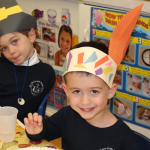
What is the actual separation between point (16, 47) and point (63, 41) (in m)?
0.75

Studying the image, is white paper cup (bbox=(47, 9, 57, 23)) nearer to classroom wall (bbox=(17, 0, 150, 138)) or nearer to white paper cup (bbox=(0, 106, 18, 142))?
classroom wall (bbox=(17, 0, 150, 138))

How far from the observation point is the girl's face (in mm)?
2492

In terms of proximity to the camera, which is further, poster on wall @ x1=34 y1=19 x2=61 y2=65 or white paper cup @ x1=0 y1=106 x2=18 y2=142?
poster on wall @ x1=34 y1=19 x2=61 y2=65

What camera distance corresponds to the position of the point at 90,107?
1234 millimetres

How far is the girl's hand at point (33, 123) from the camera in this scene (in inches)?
48.1

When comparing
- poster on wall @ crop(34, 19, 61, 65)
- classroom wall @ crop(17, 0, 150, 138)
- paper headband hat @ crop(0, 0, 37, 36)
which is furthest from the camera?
poster on wall @ crop(34, 19, 61, 65)

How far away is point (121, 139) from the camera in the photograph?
131 cm

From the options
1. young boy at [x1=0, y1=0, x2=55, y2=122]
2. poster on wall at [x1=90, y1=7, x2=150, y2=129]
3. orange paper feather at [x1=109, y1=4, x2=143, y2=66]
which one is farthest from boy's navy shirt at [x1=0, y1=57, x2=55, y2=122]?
orange paper feather at [x1=109, y1=4, x2=143, y2=66]

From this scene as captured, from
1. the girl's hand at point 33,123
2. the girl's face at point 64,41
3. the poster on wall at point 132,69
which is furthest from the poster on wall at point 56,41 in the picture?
the girl's hand at point 33,123

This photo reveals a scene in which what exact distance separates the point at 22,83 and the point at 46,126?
616mm

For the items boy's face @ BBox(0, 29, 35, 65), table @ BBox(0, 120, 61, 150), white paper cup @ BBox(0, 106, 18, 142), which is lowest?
table @ BBox(0, 120, 61, 150)

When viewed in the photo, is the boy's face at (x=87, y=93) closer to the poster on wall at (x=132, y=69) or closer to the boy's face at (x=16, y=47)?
the boy's face at (x=16, y=47)

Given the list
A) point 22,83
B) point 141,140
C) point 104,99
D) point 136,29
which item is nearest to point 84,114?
point 104,99

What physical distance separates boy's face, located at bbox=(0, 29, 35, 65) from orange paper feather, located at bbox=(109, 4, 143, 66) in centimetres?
72
